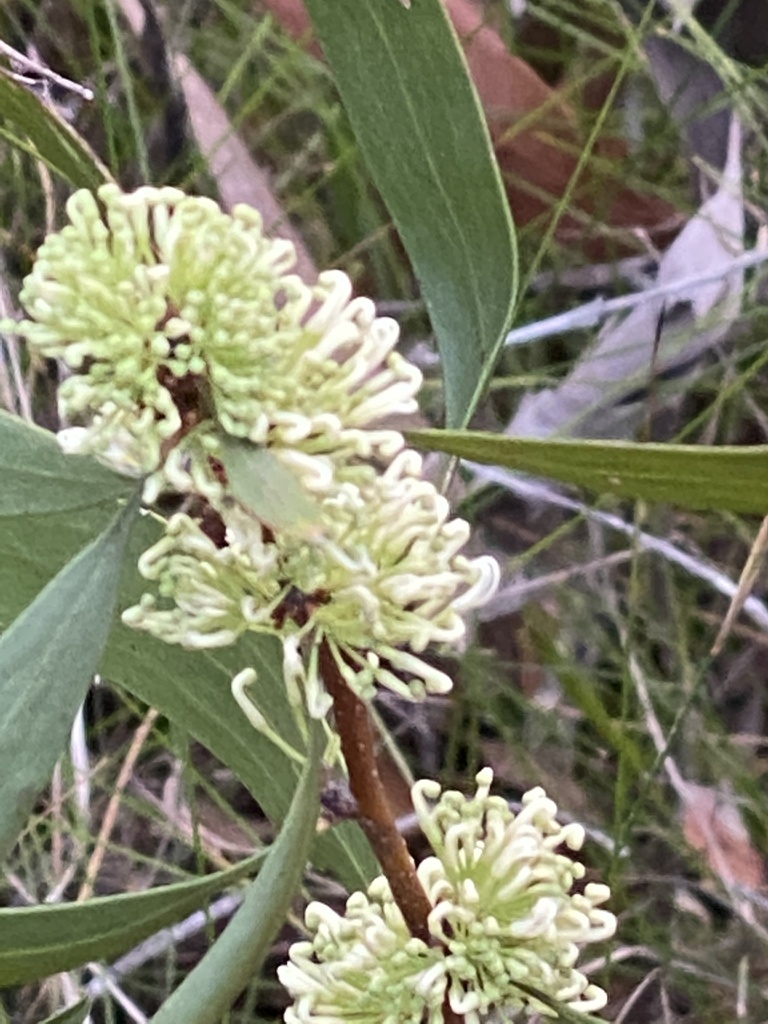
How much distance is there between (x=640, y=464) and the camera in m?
0.32

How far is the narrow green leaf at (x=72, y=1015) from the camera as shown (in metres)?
0.44

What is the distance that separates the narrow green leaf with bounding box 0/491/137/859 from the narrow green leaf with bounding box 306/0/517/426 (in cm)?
18

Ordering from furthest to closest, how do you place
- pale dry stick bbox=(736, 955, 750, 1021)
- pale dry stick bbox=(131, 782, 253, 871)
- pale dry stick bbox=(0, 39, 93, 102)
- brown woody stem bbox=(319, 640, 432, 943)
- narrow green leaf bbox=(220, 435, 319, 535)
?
1. pale dry stick bbox=(131, 782, 253, 871)
2. pale dry stick bbox=(736, 955, 750, 1021)
3. pale dry stick bbox=(0, 39, 93, 102)
4. brown woody stem bbox=(319, 640, 432, 943)
5. narrow green leaf bbox=(220, 435, 319, 535)

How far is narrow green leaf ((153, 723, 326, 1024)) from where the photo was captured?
0.34 meters

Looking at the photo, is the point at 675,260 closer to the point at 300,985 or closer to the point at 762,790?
the point at 762,790

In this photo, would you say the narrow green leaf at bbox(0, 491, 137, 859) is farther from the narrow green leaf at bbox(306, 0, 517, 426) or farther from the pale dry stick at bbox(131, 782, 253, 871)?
the pale dry stick at bbox(131, 782, 253, 871)

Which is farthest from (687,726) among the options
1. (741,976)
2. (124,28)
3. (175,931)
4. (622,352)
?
(124,28)

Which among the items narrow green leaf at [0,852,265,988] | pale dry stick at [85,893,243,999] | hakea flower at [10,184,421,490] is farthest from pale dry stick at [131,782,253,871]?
hakea flower at [10,184,421,490]

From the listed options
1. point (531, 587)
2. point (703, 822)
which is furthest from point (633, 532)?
point (703, 822)

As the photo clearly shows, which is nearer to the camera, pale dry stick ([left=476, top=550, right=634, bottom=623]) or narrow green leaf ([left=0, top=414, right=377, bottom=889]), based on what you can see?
narrow green leaf ([left=0, top=414, right=377, bottom=889])

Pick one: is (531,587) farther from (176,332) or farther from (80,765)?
(176,332)

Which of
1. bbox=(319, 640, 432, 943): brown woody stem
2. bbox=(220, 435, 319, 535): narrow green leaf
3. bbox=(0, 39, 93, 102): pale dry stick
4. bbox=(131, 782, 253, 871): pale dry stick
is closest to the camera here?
bbox=(220, 435, 319, 535): narrow green leaf

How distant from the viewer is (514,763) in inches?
34.6

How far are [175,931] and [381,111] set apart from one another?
0.62 metres
